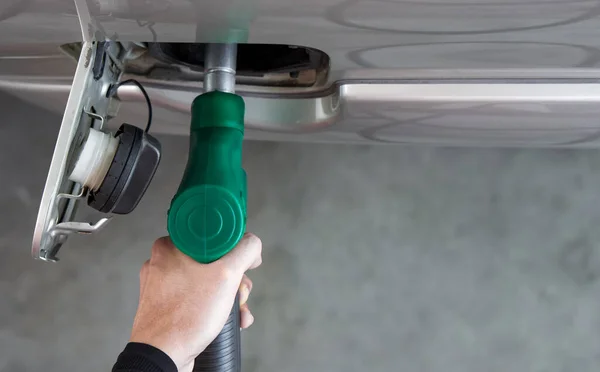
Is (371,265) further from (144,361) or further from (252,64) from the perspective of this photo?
(144,361)

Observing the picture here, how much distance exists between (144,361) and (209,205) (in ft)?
0.53

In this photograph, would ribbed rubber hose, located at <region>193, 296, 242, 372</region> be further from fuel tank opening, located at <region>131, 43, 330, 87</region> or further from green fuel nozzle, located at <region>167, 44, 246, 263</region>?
fuel tank opening, located at <region>131, 43, 330, 87</region>

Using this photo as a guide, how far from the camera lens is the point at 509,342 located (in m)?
1.11

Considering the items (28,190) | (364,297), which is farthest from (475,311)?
(28,190)

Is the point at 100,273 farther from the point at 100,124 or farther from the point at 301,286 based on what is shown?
the point at 100,124

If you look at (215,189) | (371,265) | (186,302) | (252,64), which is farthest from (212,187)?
(371,265)

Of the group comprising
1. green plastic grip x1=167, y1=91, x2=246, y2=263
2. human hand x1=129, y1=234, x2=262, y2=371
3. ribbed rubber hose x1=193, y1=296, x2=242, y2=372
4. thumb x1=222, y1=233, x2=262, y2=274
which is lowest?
ribbed rubber hose x1=193, y1=296, x2=242, y2=372

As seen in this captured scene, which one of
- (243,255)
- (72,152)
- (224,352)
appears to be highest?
(72,152)

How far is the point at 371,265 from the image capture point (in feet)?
3.74

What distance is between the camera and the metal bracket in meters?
0.54

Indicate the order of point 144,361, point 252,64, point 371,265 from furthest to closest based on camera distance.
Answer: point 371,265 < point 252,64 < point 144,361

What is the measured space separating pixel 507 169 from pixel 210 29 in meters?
0.84

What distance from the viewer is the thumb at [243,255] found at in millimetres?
564

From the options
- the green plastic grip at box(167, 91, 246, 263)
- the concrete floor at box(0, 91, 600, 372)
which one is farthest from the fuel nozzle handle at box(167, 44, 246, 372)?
the concrete floor at box(0, 91, 600, 372)
